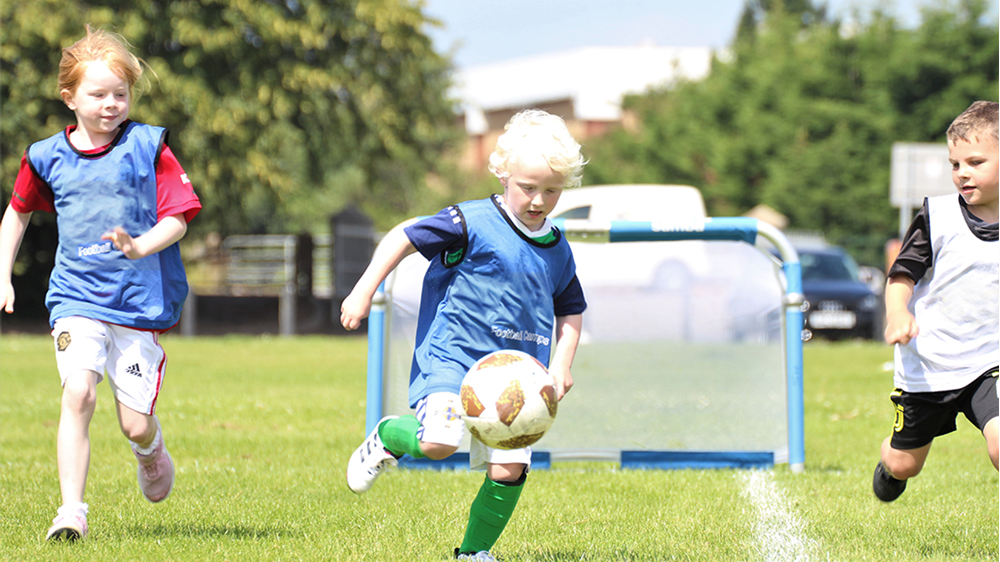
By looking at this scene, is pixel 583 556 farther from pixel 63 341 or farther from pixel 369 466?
pixel 63 341

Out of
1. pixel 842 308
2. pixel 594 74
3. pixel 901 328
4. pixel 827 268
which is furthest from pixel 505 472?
pixel 594 74

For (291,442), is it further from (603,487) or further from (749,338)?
(749,338)

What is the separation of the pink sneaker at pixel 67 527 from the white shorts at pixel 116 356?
46 cm

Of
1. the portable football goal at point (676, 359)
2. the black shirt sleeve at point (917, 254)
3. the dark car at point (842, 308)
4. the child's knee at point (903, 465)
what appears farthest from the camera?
the dark car at point (842, 308)

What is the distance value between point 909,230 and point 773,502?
6.46 feet

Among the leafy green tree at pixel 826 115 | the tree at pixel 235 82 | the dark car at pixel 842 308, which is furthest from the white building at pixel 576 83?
the dark car at pixel 842 308

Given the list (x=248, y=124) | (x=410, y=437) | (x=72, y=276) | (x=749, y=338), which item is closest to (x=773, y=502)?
(x=749, y=338)

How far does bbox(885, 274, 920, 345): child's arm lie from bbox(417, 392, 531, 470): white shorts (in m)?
1.35

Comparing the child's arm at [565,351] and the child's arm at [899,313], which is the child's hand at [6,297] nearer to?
the child's arm at [565,351]

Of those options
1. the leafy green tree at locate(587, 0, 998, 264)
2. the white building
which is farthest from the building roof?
the leafy green tree at locate(587, 0, 998, 264)

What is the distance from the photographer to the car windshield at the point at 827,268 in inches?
795

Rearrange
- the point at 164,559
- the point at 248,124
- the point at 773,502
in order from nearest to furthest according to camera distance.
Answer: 1. the point at 164,559
2. the point at 773,502
3. the point at 248,124

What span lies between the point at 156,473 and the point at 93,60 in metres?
1.70

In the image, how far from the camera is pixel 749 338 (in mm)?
6691
